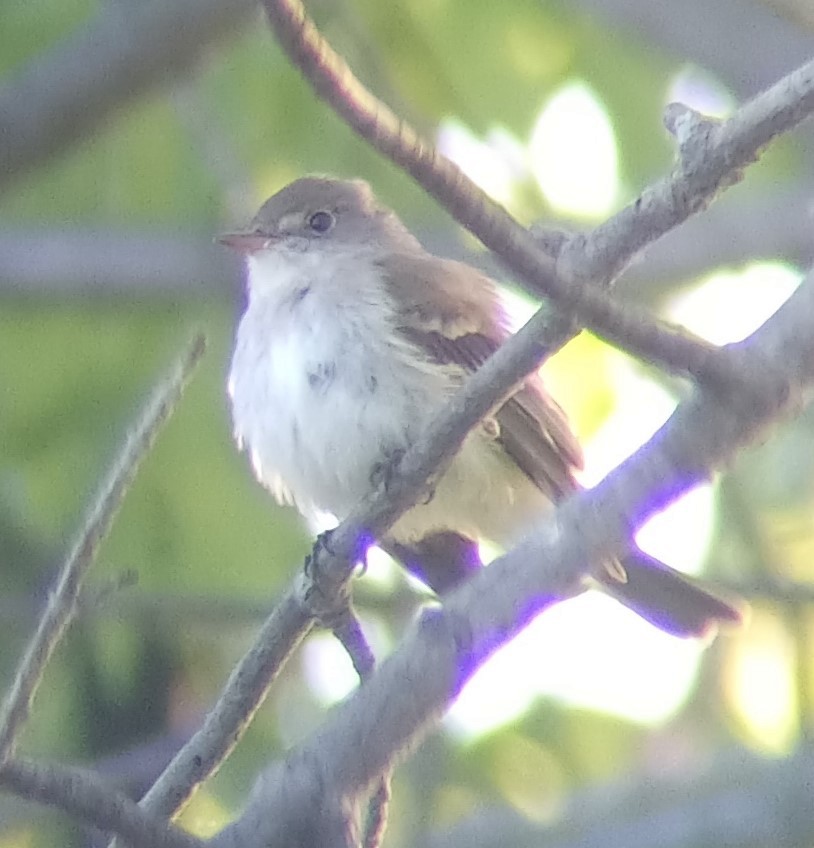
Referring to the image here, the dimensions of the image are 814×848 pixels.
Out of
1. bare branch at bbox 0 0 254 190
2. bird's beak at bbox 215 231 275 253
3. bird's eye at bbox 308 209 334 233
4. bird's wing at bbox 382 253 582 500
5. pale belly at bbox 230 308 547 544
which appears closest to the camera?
pale belly at bbox 230 308 547 544

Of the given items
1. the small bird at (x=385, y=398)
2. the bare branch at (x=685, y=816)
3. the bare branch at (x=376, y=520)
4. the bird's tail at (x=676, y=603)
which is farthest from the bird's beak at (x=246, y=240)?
the bare branch at (x=685, y=816)

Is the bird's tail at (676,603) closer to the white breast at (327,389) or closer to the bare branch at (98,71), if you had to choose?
the white breast at (327,389)

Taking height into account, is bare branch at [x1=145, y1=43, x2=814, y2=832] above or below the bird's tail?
below

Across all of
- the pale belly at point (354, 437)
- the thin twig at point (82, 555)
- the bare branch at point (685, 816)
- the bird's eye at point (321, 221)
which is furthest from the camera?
the bird's eye at point (321, 221)

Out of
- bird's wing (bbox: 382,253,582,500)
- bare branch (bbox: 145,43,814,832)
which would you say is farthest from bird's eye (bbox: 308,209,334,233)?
bare branch (bbox: 145,43,814,832)

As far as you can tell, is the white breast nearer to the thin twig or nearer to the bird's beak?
the bird's beak

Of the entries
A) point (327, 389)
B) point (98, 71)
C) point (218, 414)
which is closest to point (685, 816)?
point (327, 389)

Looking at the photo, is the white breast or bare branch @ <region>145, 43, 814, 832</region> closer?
bare branch @ <region>145, 43, 814, 832</region>
